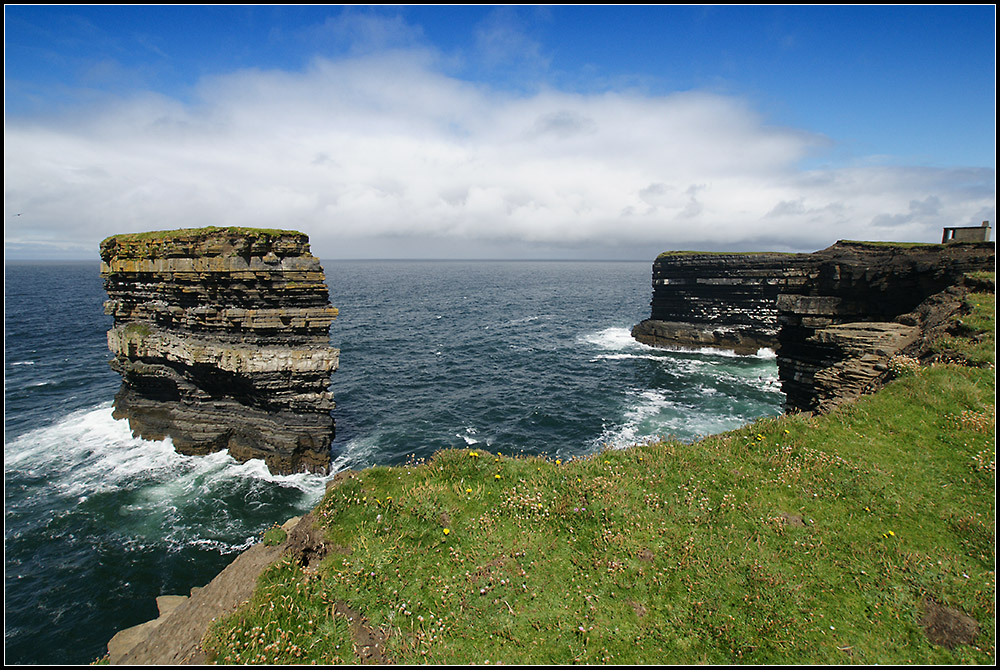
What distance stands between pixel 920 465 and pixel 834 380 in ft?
24.9

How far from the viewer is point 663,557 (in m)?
9.51

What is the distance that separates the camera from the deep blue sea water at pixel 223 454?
707 inches

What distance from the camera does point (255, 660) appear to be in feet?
24.9

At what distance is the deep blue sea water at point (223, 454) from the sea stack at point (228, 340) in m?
1.90

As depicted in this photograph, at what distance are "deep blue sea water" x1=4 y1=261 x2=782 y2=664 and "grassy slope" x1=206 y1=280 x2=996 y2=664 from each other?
42.3 feet

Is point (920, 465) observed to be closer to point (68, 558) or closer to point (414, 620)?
point (414, 620)

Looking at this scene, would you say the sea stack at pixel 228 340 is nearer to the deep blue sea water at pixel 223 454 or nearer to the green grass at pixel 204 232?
the green grass at pixel 204 232

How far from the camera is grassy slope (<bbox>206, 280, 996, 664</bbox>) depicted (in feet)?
25.7

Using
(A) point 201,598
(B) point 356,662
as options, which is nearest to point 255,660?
(B) point 356,662

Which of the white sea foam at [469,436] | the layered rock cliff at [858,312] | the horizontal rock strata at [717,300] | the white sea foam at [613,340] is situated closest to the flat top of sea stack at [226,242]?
the white sea foam at [469,436]

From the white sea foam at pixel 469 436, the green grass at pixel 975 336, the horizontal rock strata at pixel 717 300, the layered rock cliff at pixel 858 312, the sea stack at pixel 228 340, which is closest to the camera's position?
the green grass at pixel 975 336

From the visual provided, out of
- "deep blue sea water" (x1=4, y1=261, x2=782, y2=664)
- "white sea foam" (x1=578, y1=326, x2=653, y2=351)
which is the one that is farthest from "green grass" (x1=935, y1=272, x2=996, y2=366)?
"white sea foam" (x1=578, y1=326, x2=653, y2=351)

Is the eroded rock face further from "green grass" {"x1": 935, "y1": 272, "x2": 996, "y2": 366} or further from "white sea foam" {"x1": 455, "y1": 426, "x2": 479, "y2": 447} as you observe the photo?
"white sea foam" {"x1": 455, "y1": 426, "x2": 479, "y2": 447}

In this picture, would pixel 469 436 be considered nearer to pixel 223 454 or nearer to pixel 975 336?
pixel 223 454
